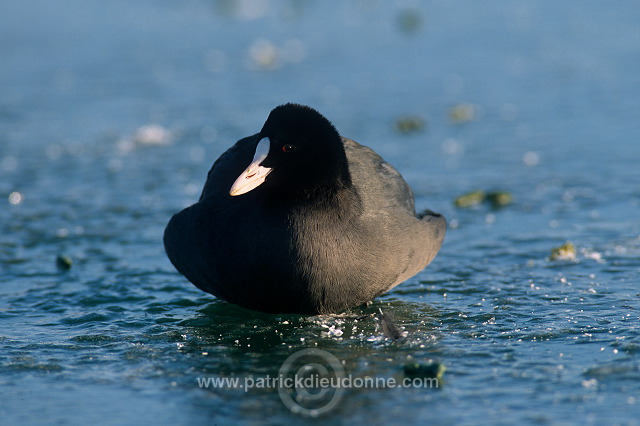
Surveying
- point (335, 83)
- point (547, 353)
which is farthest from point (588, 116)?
point (547, 353)

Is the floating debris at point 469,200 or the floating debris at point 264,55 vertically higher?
the floating debris at point 264,55

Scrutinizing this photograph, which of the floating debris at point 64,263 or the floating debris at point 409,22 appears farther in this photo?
the floating debris at point 409,22

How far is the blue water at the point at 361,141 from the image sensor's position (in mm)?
3457

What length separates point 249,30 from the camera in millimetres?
11633

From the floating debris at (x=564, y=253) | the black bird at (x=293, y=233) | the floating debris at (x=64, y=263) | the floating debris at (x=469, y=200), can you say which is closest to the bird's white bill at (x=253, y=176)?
the black bird at (x=293, y=233)

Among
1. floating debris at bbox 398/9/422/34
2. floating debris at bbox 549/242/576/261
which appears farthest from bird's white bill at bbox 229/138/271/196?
floating debris at bbox 398/9/422/34

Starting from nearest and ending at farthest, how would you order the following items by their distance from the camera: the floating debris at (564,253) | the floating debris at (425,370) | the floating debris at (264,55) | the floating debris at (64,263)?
the floating debris at (425,370) → the floating debris at (564,253) → the floating debris at (64,263) → the floating debris at (264,55)

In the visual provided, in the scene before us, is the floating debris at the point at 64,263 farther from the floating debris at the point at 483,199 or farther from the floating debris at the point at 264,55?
the floating debris at the point at 264,55

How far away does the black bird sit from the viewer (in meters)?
3.96

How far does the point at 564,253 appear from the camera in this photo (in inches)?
196

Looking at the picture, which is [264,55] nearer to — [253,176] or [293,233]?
[253,176]

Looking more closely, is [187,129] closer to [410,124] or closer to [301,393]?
[410,124]

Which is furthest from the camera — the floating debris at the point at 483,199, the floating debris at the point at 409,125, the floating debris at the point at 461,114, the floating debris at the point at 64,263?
the floating debris at the point at 461,114

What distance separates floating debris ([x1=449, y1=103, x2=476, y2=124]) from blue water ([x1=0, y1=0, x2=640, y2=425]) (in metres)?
0.06
